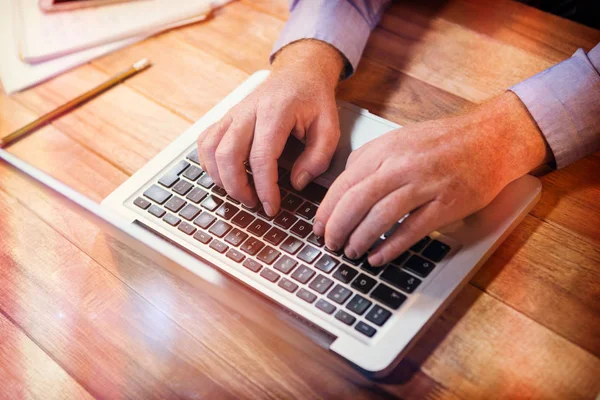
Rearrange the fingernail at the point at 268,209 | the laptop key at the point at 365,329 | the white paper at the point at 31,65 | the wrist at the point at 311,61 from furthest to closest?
the white paper at the point at 31,65, the wrist at the point at 311,61, the fingernail at the point at 268,209, the laptop key at the point at 365,329

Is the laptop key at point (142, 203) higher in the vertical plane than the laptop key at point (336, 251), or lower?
lower

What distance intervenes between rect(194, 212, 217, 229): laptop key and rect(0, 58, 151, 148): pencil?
33 centimetres

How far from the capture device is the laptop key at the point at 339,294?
531 mm

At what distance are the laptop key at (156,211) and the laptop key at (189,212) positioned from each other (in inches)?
0.9

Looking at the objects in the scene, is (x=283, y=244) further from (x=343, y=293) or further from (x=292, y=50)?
(x=292, y=50)

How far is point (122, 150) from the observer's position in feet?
2.49

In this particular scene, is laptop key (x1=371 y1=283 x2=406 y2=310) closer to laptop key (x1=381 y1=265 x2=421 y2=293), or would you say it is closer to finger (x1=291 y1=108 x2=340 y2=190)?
laptop key (x1=381 y1=265 x2=421 y2=293)

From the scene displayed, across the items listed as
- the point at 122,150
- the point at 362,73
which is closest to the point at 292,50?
the point at 362,73

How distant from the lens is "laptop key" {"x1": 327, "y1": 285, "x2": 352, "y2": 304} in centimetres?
53

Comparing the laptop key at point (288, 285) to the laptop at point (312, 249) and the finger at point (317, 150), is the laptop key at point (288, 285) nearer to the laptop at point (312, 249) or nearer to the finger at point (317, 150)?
the laptop at point (312, 249)

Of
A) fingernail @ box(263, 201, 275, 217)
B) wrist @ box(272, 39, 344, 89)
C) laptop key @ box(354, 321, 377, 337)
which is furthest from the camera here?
wrist @ box(272, 39, 344, 89)

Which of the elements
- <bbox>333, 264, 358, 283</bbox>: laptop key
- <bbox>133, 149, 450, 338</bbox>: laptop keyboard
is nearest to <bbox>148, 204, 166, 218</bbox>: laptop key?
<bbox>133, 149, 450, 338</bbox>: laptop keyboard

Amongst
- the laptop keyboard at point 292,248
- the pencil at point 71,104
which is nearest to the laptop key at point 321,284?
the laptop keyboard at point 292,248

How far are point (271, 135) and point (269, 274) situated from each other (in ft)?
0.52
